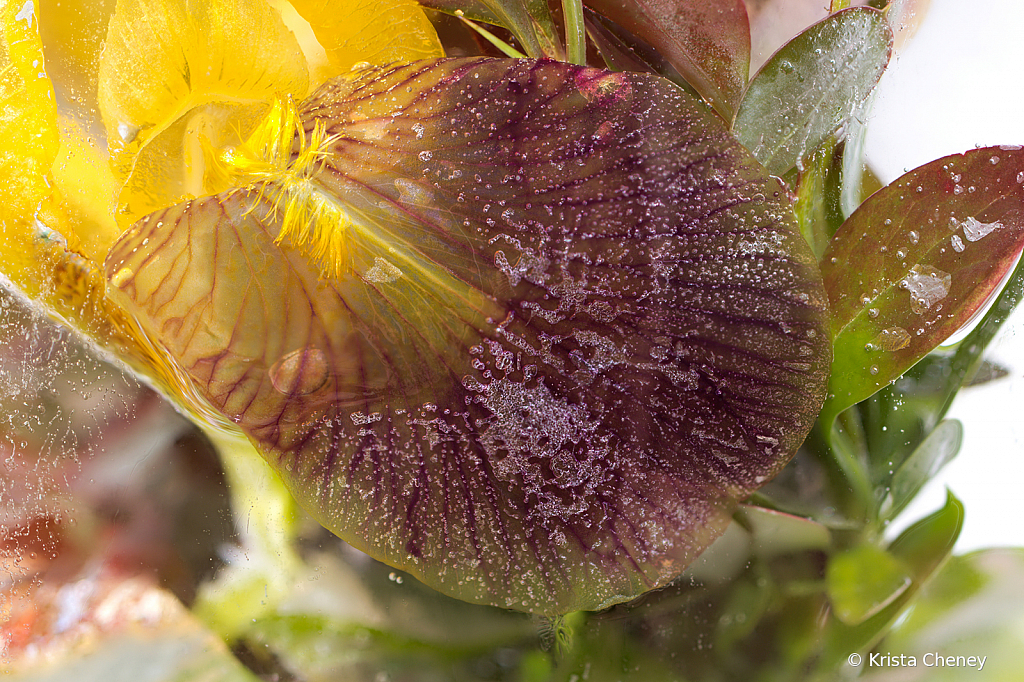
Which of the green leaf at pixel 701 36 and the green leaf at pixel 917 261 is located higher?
the green leaf at pixel 701 36

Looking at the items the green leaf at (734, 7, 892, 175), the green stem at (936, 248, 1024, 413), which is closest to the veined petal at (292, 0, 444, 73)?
the green leaf at (734, 7, 892, 175)

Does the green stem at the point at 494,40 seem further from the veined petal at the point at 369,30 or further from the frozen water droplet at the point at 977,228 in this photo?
the frozen water droplet at the point at 977,228

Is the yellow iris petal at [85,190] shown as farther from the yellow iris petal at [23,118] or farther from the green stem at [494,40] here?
the green stem at [494,40]

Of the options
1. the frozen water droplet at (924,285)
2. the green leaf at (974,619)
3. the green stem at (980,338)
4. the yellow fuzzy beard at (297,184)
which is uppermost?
the yellow fuzzy beard at (297,184)

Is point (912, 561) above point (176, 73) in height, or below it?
below

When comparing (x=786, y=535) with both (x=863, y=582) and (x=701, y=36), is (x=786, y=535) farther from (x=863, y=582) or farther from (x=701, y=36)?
(x=701, y=36)

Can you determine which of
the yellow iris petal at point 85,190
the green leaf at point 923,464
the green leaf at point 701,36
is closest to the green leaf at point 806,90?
the green leaf at point 701,36

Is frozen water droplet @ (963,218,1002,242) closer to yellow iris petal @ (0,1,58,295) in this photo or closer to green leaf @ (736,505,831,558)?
green leaf @ (736,505,831,558)

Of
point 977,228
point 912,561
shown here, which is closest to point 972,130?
point 977,228
